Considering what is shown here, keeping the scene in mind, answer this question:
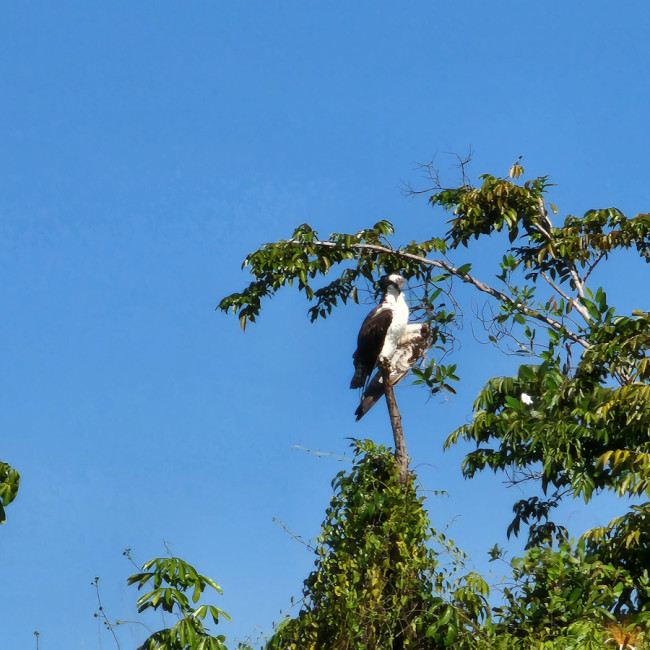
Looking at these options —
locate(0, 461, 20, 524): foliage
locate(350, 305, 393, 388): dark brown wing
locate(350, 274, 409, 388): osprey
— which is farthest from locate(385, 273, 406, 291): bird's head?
locate(0, 461, 20, 524): foliage

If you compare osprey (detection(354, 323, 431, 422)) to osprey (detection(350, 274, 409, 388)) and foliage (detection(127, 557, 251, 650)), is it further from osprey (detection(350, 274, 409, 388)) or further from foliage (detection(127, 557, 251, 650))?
foliage (detection(127, 557, 251, 650))

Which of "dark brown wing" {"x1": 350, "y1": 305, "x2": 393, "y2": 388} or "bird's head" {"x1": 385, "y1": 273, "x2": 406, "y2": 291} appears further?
"bird's head" {"x1": 385, "y1": 273, "x2": 406, "y2": 291}

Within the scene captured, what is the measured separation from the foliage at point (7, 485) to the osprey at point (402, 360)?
11.3 feet

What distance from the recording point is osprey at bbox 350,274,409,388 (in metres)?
8.66

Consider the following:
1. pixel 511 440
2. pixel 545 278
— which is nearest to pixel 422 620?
pixel 511 440

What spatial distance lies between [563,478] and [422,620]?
A: 2072 millimetres

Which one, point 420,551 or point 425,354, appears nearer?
point 420,551

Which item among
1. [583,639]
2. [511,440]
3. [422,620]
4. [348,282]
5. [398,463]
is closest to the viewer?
[583,639]

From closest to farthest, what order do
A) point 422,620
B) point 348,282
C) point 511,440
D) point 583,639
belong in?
point 583,639, point 422,620, point 511,440, point 348,282

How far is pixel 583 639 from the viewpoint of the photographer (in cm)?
525

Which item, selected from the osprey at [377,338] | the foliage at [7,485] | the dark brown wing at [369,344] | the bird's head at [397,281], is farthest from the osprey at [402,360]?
the foliage at [7,485]

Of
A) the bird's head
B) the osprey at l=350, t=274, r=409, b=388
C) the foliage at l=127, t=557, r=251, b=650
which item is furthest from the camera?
the bird's head

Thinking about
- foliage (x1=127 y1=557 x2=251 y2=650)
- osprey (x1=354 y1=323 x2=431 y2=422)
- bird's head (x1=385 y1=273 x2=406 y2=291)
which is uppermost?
bird's head (x1=385 y1=273 x2=406 y2=291)

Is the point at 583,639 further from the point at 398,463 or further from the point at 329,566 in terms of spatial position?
the point at 398,463
